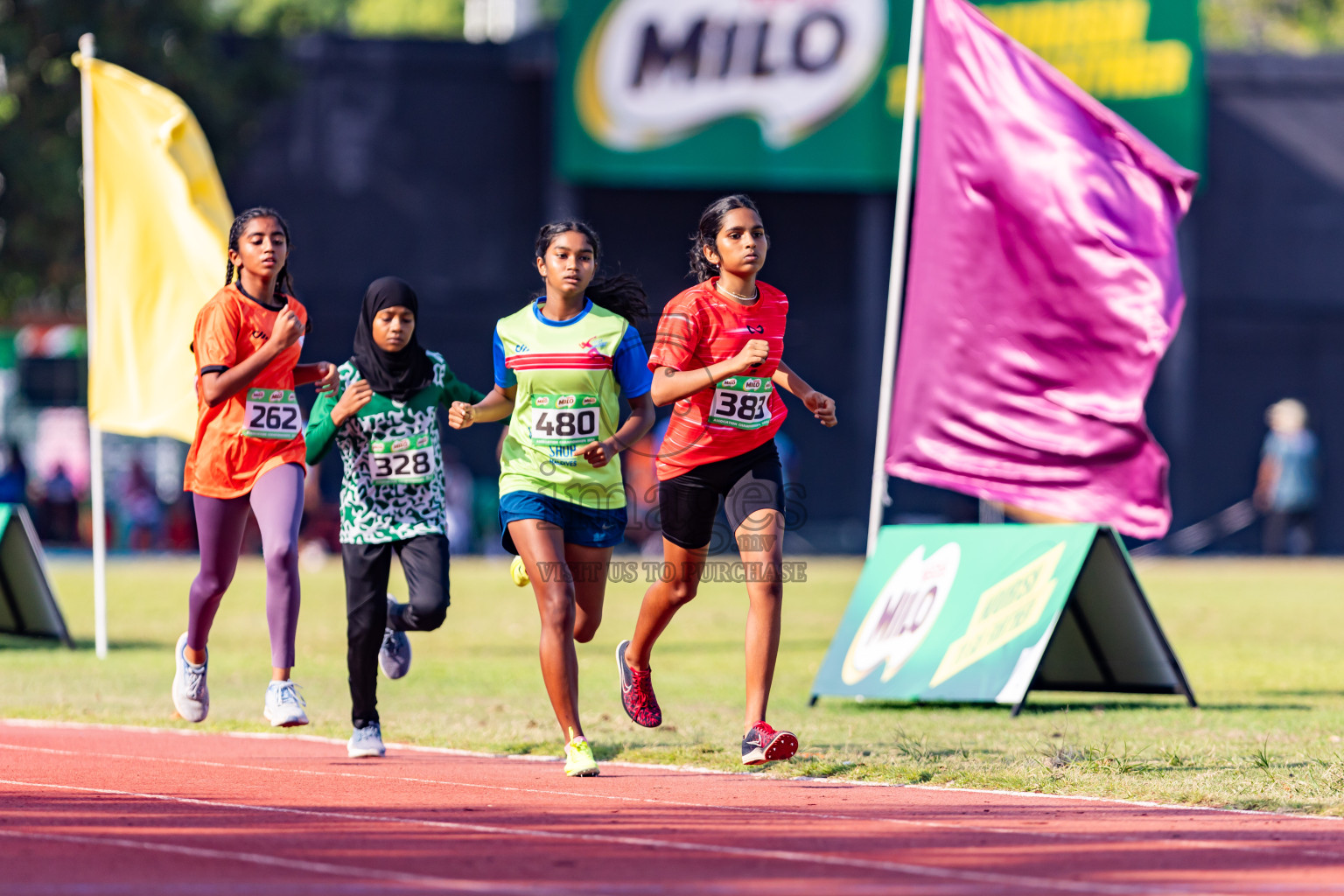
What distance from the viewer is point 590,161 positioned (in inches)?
1175

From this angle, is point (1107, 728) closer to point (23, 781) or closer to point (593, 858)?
point (593, 858)

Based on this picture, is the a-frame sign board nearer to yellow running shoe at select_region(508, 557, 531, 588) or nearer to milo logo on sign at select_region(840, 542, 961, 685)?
milo logo on sign at select_region(840, 542, 961, 685)

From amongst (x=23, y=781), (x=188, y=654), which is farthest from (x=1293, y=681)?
(x=23, y=781)

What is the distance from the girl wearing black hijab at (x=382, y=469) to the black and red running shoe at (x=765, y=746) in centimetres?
155

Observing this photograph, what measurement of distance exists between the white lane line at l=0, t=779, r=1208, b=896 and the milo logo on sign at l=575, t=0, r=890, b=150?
904 inches

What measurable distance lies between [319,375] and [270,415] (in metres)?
0.29

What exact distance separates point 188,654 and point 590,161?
69.7 feet

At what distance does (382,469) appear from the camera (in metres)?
8.67

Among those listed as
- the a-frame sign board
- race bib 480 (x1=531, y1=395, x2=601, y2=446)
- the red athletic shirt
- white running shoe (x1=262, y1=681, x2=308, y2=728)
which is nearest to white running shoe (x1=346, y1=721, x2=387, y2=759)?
white running shoe (x1=262, y1=681, x2=308, y2=728)

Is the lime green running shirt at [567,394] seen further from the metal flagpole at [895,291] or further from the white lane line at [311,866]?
the metal flagpole at [895,291]

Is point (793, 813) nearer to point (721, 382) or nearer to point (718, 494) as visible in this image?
point (718, 494)

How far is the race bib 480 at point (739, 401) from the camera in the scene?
8.47 meters

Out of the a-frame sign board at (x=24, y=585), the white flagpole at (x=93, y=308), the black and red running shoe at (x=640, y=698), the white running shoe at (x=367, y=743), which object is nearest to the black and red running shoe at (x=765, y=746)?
the black and red running shoe at (x=640, y=698)

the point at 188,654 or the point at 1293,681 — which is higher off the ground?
the point at 188,654
